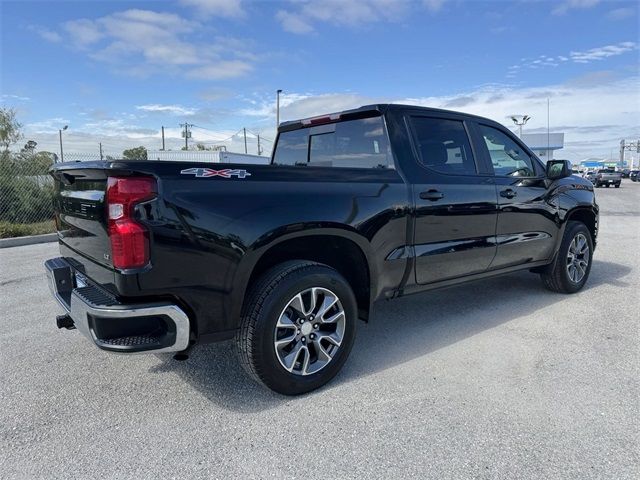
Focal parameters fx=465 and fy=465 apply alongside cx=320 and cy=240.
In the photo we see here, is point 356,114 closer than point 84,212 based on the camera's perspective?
No

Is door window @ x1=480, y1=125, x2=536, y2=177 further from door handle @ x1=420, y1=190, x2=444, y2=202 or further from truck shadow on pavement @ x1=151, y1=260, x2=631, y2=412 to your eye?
truck shadow on pavement @ x1=151, y1=260, x2=631, y2=412

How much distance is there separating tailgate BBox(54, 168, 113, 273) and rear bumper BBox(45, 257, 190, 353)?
0.73 ft

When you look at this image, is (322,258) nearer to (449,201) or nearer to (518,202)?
(449,201)

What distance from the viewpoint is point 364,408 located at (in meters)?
2.86

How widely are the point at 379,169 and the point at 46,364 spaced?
288 centimetres

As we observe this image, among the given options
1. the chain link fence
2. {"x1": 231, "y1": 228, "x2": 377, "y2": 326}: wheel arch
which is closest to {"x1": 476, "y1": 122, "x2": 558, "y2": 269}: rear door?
{"x1": 231, "y1": 228, "x2": 377, "y2": 326}: wheel arch

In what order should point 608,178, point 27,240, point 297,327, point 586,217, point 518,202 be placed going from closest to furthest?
point 297,327 → point 518,202 → point 586,217 → point 27,240 → point 608,178

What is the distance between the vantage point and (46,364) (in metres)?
3.49

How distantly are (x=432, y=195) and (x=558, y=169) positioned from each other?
1956 mm

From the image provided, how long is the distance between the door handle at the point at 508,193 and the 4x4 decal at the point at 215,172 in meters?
2.62

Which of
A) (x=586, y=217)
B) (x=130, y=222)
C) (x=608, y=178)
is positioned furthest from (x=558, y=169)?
(x=608, y=178)

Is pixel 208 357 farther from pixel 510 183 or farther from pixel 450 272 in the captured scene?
pixel 510 183

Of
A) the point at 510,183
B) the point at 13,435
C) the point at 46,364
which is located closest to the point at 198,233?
the point at 13,435

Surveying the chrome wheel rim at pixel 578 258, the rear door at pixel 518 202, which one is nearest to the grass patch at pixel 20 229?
the rear door at pixel 518 202
